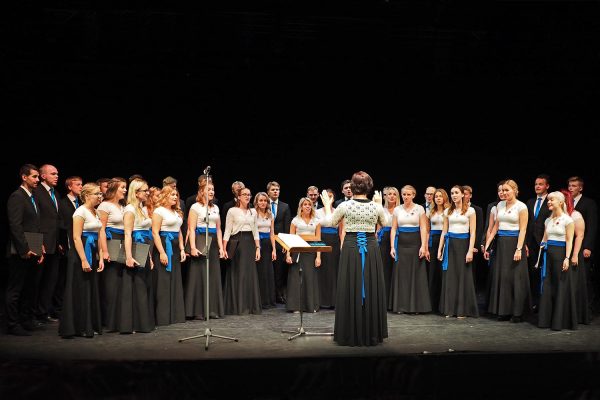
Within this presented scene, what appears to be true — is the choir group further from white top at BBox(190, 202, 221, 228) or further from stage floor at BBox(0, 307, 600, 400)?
stage floor at BBox(0, 307, 600, 400)

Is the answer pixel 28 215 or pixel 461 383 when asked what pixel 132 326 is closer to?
pixel 28 215

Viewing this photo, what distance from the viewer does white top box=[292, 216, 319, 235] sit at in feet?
24.9

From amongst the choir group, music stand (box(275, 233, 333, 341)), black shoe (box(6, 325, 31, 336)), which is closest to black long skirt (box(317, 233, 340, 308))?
the choir group

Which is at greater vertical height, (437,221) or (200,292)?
(437,221)

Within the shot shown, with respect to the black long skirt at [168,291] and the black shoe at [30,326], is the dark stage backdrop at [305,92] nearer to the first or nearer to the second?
the black long skirt at [168,291]

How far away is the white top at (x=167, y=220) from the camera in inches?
258

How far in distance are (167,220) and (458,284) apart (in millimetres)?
3419

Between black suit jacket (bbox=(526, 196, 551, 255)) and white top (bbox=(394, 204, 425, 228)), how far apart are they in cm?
137

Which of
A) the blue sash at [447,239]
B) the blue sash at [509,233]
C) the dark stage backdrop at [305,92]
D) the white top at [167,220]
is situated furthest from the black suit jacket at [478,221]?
the white top at [167,220]

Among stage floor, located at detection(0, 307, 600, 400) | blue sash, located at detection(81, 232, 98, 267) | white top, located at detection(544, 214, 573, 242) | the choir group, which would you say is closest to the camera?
stage floor, located at detection(0, 307, 600, 400)

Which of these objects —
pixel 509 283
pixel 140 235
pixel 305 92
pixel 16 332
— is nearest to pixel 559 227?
pixel 509 283

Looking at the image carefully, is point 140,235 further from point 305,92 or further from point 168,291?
point 305,92

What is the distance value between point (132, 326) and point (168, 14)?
4.75 m

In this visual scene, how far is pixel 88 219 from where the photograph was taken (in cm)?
588
